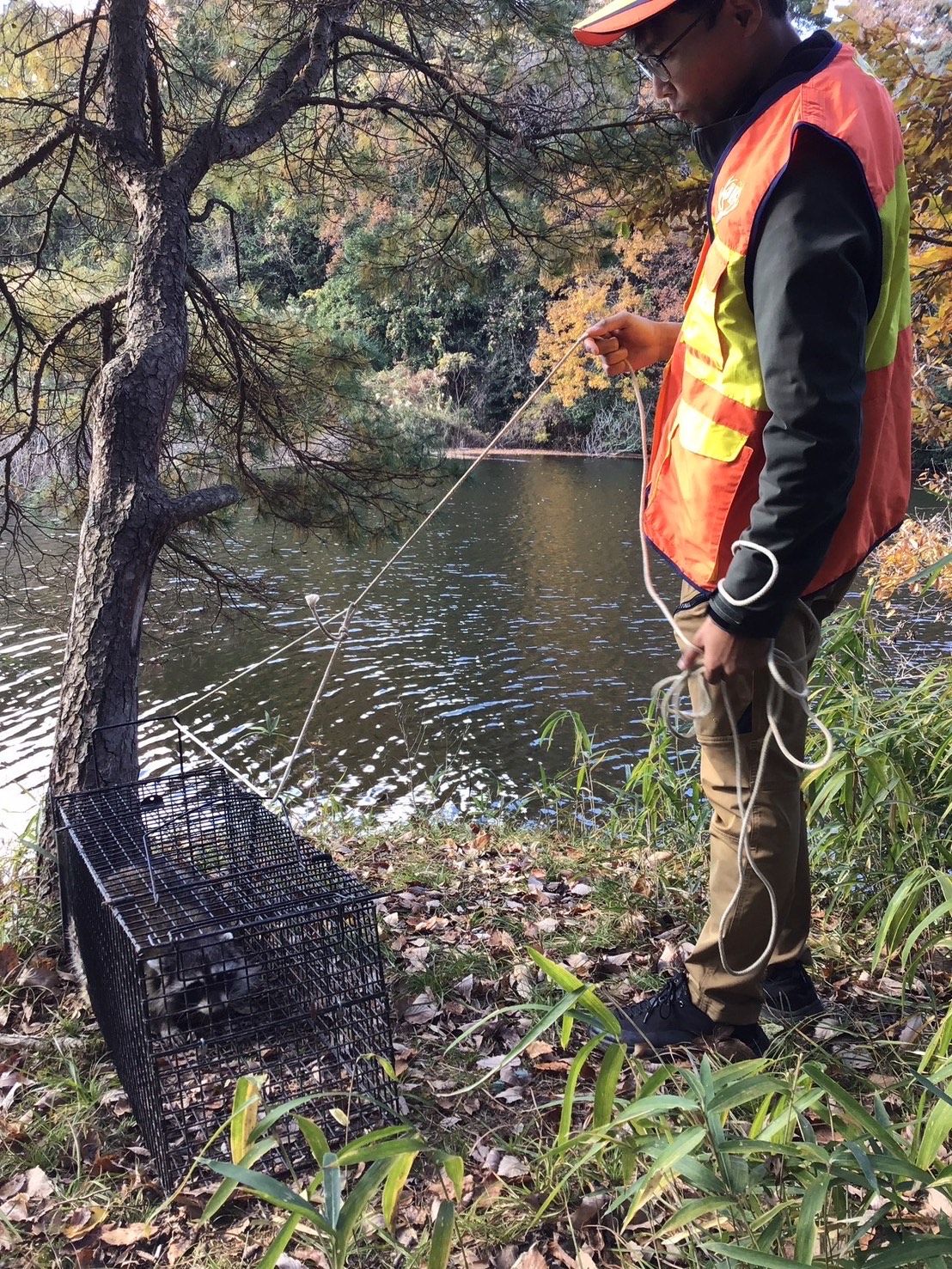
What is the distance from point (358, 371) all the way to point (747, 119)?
3.45 meters

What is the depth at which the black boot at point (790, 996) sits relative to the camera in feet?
6.50

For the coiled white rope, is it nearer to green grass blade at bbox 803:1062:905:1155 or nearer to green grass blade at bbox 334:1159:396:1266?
green grass blade at bbox 803:1062:905:1155

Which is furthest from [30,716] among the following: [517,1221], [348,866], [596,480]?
[596,480]

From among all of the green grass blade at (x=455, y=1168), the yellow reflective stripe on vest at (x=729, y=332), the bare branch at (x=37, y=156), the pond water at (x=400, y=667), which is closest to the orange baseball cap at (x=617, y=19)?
the yellow reflective stripe on vest at (x=729, y=332)

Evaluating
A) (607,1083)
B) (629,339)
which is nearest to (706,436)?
(629,339)

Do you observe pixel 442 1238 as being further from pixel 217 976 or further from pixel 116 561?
pixel 116 561

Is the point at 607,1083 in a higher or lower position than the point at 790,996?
higher

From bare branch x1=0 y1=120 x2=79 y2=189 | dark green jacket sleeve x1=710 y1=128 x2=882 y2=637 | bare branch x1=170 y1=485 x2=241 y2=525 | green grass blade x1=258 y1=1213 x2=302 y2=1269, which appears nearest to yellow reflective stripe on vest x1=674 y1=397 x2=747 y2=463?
dark green jacket sleeve x1=710 y1=128 x2=882 y2=637

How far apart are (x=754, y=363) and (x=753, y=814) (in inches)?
31.5

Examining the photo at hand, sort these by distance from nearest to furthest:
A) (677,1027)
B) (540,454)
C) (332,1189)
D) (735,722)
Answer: (332,1189) → (735,722) → (677,1027) → (540,454)

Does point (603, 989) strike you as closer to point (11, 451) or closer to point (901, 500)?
point (901, 500)

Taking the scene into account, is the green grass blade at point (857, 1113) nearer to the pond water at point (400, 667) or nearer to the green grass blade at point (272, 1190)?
the green grass blade at point (272, 1190)

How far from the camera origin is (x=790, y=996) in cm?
200

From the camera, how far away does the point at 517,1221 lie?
1523 millimetres
